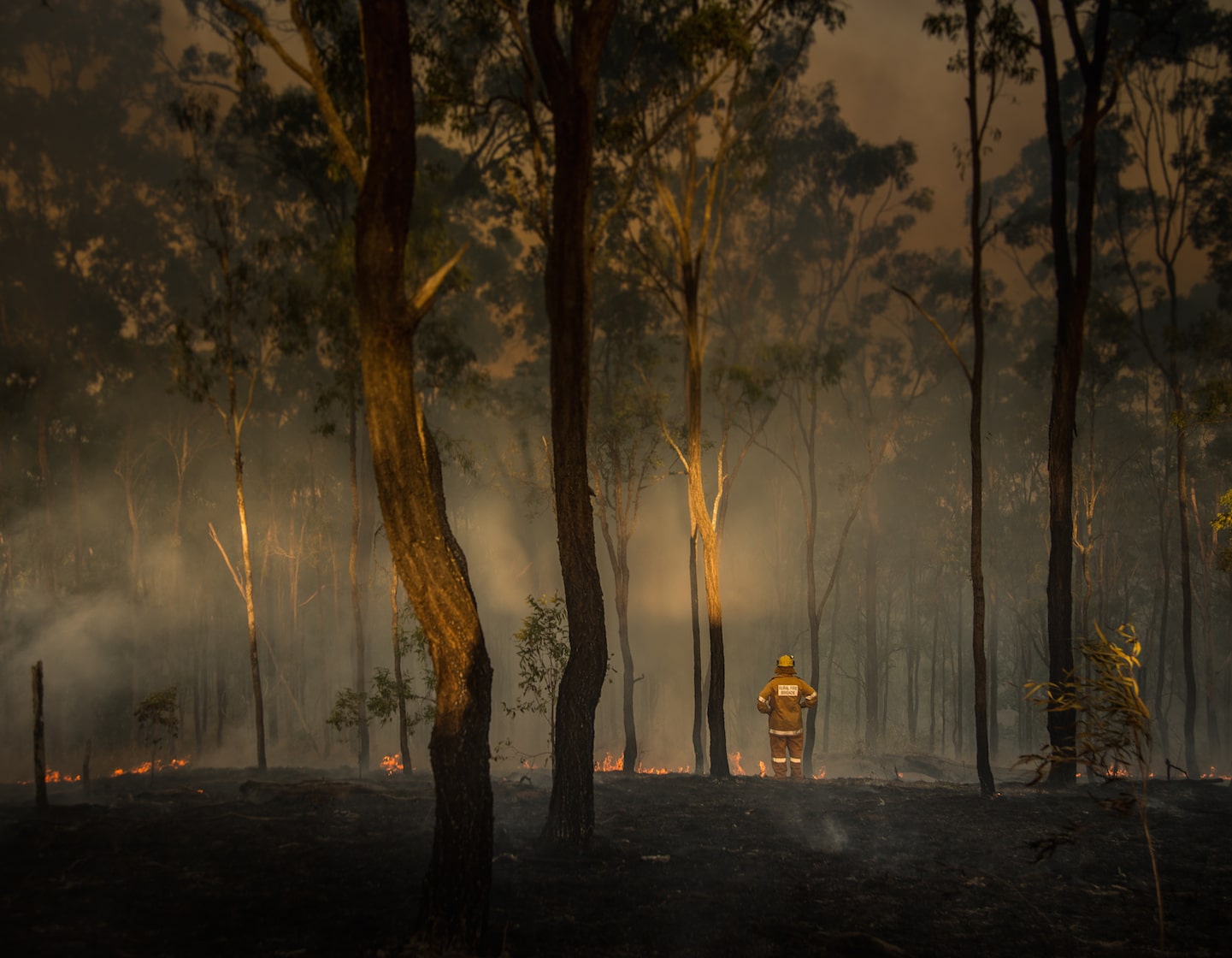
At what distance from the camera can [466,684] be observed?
545cm

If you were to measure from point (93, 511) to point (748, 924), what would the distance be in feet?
114

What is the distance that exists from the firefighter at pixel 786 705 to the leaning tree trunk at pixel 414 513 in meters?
7.83

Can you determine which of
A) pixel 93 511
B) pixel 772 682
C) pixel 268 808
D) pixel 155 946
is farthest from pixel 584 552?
pixel 93 511

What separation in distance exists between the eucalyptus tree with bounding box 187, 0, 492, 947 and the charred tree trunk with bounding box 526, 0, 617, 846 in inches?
89.0

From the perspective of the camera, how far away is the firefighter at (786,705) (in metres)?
12.7

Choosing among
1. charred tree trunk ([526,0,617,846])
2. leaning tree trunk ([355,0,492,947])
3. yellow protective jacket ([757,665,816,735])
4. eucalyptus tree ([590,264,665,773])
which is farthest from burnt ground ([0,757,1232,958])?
eucalyptus tree ([590,264,665,773])

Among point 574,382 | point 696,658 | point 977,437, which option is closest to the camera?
point 574,382

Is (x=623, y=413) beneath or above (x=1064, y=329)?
beneath

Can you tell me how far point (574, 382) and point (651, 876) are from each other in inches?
179

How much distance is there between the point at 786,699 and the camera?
12.8m

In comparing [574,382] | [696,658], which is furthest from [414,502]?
[696,658]

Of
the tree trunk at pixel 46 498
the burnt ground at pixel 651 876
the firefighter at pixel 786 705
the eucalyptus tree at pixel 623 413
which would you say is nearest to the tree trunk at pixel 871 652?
the eucalyptus tree at pixel 623 413

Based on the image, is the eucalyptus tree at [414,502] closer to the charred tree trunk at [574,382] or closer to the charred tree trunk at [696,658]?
the charred tree trunk at [574,382]

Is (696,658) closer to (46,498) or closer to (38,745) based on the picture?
(38,745)
